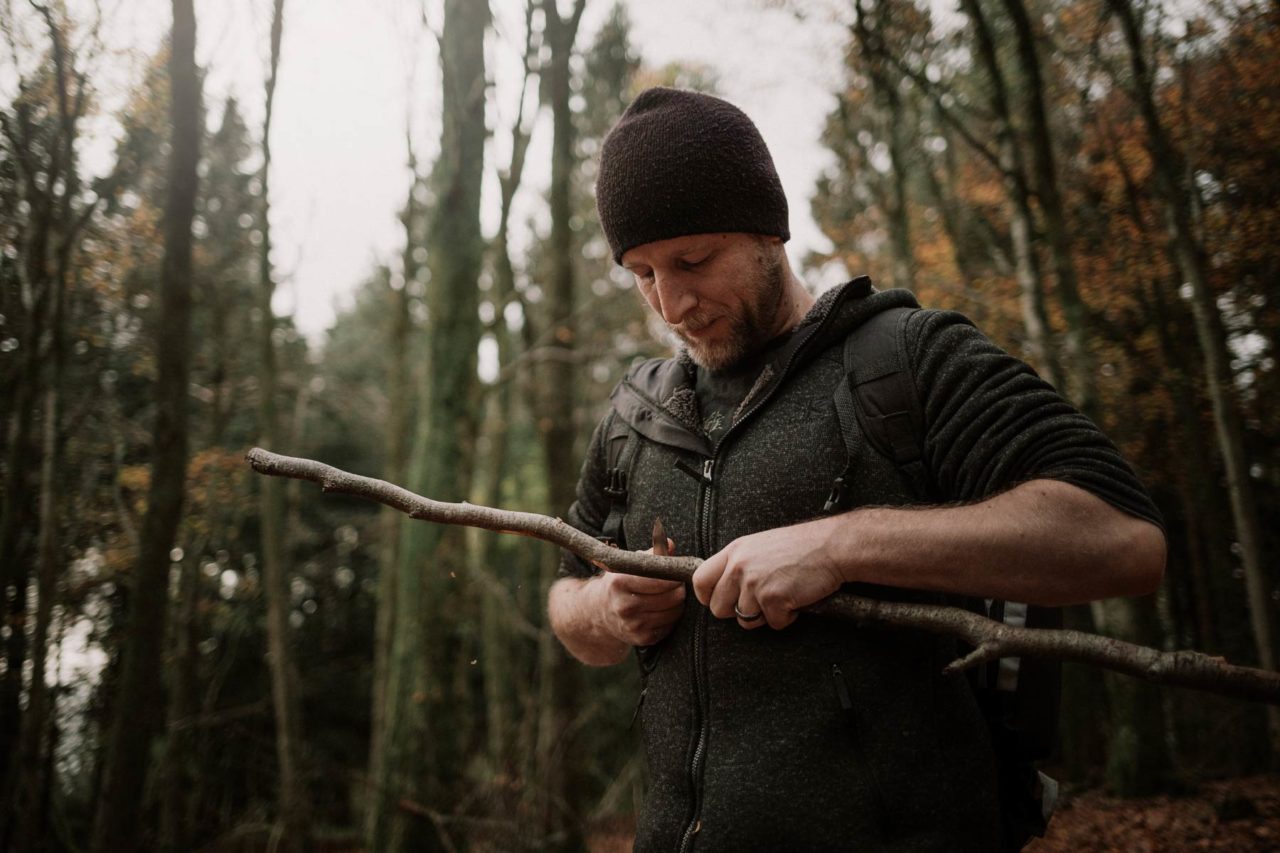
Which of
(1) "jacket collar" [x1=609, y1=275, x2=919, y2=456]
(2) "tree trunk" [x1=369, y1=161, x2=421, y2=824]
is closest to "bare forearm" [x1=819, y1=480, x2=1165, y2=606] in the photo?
(1) "jacket collar" [x1=609, y1=275, x2=919, y2=456]

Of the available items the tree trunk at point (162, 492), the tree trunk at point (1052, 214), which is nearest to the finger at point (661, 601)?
the tree trunk at point (162, 492)

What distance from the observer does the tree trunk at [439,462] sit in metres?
6.18

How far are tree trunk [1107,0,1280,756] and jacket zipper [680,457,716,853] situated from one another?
277 inches

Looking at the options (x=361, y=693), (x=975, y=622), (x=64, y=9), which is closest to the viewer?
(x=975, y=622)

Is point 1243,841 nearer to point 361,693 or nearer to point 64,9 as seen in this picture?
point 64,9

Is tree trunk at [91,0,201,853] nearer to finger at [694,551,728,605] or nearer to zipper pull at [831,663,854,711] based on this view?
finger at [694,551,728,605]

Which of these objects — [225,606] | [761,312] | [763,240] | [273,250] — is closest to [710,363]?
[761,312]

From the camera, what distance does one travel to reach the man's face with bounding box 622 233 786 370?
193 centimetres

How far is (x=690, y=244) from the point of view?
1.94 metres

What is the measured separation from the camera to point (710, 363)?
1.99 metres

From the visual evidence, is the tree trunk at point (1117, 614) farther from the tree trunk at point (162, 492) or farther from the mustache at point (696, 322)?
the tree trunk at point (162, 492)

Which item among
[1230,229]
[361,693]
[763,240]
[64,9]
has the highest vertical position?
[64,9]

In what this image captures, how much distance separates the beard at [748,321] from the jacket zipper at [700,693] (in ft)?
1.10

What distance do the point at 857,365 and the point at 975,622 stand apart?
0.62 meters
